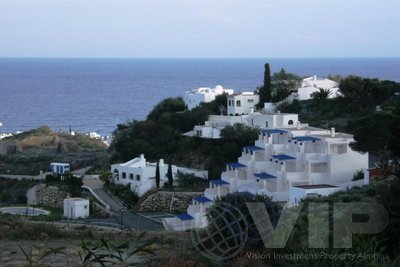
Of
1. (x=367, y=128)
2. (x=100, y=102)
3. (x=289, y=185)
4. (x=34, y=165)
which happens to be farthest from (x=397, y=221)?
(x=100, y=102)

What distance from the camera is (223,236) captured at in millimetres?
8078

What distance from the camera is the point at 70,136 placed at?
56.6 metres

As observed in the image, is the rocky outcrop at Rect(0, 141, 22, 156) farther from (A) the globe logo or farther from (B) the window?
(A) the globe logo

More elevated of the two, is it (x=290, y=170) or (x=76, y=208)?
(x=290, y=170)

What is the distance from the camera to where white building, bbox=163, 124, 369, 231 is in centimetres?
2338

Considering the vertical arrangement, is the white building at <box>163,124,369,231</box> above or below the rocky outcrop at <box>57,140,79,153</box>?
above

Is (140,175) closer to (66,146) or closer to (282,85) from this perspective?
(282,85)

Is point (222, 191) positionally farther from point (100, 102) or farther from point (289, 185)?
point (100, 102)

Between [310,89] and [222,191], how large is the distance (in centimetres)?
1746

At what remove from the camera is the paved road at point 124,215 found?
22984 millimetres
